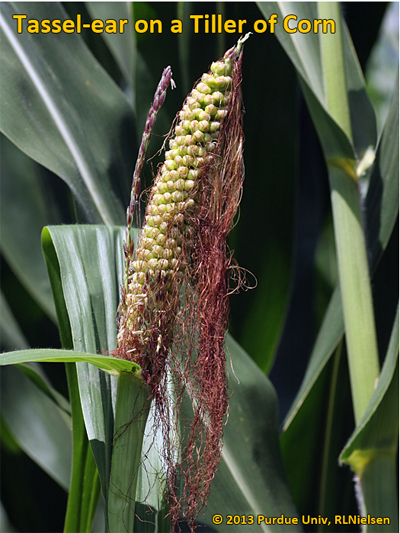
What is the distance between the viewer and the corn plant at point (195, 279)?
29cm

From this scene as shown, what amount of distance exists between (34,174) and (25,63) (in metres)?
0.20

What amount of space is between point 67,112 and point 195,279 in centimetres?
32

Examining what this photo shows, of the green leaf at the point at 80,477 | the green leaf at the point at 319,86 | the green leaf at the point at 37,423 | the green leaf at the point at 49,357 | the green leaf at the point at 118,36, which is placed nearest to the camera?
the green leaf at the point at 49,357

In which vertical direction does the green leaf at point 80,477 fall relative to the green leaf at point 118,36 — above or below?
below

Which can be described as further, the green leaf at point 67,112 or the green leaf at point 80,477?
the green leaf at point 67,112

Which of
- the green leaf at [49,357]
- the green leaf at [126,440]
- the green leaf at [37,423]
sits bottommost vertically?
the green leaf at [37,423]

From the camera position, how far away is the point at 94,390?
13.0 inches

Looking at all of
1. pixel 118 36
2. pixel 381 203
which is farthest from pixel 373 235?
pixel 118 36

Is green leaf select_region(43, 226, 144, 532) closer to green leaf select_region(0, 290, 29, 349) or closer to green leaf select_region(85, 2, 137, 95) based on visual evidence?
green leaf select_region(0, 290, 29, 349)

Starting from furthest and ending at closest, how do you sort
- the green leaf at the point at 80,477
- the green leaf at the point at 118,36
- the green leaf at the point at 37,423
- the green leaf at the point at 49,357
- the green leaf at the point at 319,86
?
the green leaf at the point at 118,36
the green leaf at the point at 37,423
the green leaf at the point at 319,86
the green leaf at the point at 80,477
the green leaf at the point at 49,357

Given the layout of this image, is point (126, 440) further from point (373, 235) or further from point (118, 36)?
point (118, 36)

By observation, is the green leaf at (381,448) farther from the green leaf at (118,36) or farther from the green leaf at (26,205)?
the green leaf at (118,36)

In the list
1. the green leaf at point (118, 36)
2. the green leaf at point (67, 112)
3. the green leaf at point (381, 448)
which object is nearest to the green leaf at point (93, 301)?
the green leaf at point (67, 112)

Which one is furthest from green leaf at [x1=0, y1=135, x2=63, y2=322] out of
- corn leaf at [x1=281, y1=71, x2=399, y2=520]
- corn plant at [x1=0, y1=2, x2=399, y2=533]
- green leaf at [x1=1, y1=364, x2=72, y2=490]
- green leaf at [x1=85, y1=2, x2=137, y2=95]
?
corn leaf at [x1=281, y1=71, x2=399, y2=520]
